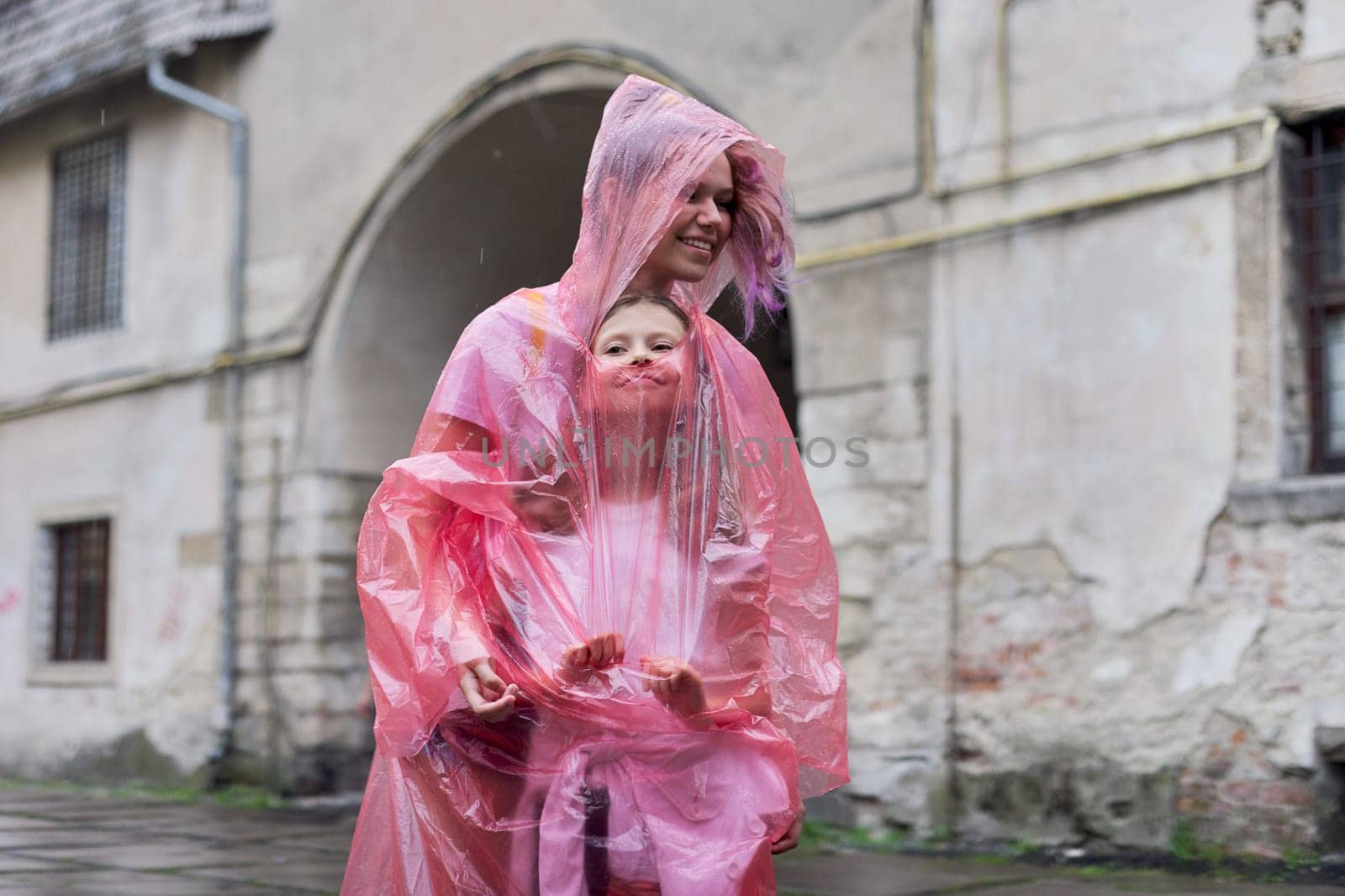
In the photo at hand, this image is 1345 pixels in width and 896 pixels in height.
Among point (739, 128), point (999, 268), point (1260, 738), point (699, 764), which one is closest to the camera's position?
point (699, 764)

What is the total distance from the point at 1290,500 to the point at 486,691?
4168 millimetres

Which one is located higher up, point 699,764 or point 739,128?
point 739,128

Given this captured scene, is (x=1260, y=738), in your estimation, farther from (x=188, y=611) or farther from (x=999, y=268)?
(x=188, y=611)

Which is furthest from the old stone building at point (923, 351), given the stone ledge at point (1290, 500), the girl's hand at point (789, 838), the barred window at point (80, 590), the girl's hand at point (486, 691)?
the girl's hand at point (486, 691)

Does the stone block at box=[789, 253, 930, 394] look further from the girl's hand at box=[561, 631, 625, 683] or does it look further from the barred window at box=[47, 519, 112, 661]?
the barred window at box=[47, 519, 112, 661]

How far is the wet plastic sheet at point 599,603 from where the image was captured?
7.70ft

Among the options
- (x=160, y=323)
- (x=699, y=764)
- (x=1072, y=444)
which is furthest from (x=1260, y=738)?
(x=160, y=323)

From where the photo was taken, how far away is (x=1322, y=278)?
599 centimetres

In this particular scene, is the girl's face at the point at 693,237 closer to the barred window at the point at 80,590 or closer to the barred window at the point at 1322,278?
the barred window at the point at 1322,278

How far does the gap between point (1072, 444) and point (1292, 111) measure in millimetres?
1435

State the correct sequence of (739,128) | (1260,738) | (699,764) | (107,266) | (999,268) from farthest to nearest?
1. (107,266)
2. (999,268)
3. (1260,738)
4. (739,128)
5. (699,764)

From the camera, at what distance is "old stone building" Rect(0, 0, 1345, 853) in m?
5.88

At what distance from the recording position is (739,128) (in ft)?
8.47

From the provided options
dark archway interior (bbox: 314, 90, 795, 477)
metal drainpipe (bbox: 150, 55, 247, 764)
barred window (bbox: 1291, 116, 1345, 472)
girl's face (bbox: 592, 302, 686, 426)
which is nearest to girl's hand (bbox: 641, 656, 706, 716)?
girl's face (bbox: 592, 302, 686, 426)
